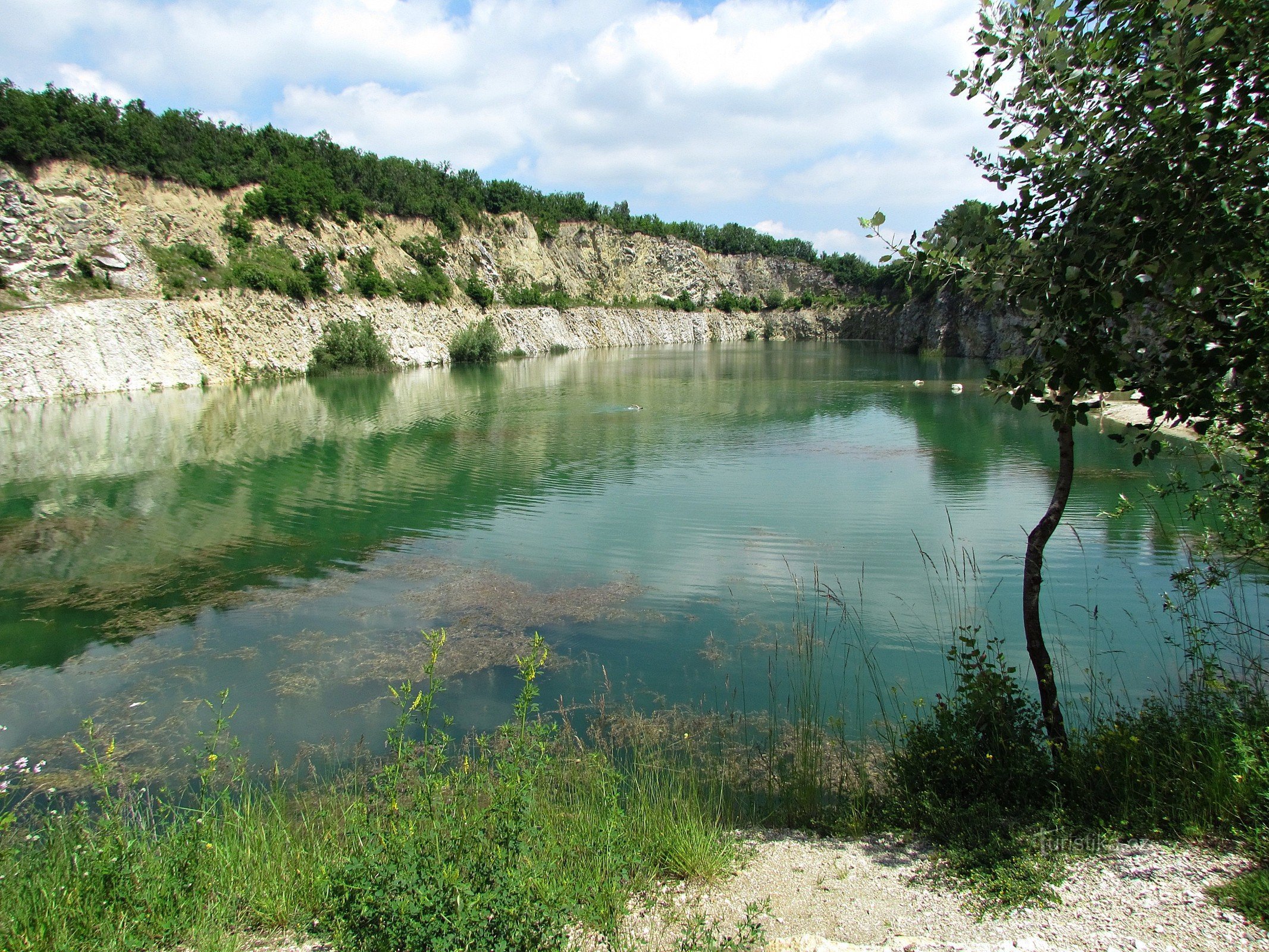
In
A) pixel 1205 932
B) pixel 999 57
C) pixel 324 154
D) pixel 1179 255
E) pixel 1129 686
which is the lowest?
pixel 1129 686

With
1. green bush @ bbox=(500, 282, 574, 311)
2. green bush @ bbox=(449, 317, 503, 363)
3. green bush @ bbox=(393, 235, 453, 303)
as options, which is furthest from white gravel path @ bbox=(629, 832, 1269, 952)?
green bush @ bbox=(500, 282, 574, 311)

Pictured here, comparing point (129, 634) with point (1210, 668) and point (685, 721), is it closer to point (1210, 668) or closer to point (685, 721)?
point (685, 721)

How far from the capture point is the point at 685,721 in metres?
6.37

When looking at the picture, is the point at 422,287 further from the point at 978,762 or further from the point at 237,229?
the point at 978,762

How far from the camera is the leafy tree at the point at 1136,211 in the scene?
11.4 ft

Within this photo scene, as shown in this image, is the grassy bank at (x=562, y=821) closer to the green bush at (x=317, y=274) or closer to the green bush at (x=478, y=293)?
the green bush at (x=317, y=274)

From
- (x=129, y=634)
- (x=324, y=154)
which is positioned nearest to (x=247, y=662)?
(x=129, y=634)

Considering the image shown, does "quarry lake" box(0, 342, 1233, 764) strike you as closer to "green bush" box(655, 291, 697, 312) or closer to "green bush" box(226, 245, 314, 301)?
"green bush" box(226, 245, 314, 301)

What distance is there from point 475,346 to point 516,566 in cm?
4190

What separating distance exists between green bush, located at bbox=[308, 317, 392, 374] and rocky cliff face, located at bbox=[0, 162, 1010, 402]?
0.69 m

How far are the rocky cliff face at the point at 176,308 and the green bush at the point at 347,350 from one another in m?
0.69

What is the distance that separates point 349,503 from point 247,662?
6.83m

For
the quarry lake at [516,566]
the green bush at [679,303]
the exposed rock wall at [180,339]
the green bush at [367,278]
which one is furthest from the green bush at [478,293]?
the quarry lake at [516,566]

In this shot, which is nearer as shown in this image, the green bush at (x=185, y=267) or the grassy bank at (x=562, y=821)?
the grassy bank at (x=562, y=821)
